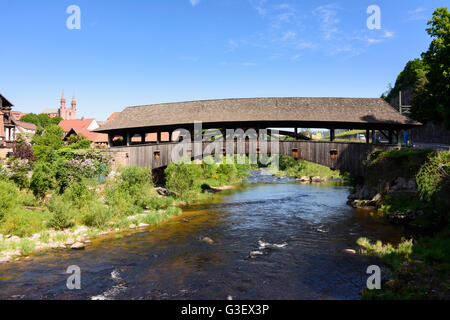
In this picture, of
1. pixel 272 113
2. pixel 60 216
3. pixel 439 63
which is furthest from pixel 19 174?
pixel 439 63

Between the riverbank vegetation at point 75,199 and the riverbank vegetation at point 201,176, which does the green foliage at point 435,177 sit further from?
the riverbank vegetation at point 201,176

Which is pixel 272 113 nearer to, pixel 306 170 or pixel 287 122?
pixel 287 122

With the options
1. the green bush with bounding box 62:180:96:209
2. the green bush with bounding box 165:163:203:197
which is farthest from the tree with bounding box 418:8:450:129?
the green bush with bounding box 62:180:96:209

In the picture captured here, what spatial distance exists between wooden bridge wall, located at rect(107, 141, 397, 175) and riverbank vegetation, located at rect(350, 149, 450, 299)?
1.10m

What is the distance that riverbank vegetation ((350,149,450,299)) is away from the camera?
8.28 meters

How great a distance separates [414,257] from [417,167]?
25.3 feet

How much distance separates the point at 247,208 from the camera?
67.6ft

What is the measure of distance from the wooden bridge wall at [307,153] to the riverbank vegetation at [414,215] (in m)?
1.10

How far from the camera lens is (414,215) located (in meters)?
15.5

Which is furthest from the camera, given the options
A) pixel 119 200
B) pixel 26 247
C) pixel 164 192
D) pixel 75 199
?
pixel 164 192

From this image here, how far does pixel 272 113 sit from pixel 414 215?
11.6m

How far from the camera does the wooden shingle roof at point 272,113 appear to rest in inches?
844
